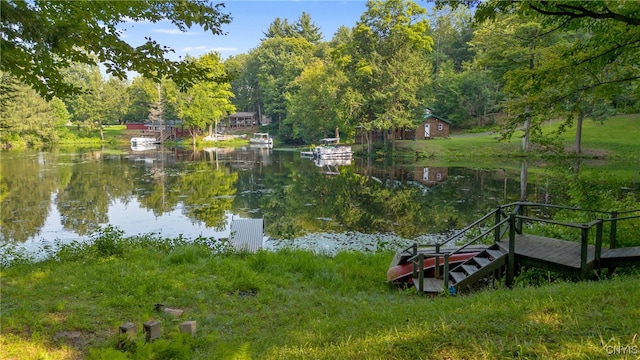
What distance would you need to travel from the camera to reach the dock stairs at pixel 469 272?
7.75 meters

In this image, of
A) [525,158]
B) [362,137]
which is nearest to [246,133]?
[362,137]

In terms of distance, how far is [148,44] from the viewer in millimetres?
5746

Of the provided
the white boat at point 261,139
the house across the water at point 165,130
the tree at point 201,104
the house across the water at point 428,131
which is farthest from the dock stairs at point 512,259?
the house across the water at point 165,130

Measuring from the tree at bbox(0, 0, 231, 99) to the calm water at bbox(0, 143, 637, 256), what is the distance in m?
9.01

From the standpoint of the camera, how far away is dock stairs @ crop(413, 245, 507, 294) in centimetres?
775

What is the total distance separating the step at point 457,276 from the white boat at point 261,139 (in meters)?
53.8

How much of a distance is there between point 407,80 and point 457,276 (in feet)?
116

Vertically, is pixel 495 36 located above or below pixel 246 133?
above

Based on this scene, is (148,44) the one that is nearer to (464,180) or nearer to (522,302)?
(522,302)

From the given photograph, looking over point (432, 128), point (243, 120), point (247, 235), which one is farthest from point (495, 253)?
point (243, 120)

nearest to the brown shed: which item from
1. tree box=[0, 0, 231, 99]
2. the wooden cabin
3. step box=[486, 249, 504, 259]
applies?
the wooden cabin

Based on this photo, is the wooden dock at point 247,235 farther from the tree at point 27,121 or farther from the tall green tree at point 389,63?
the tree at point 27,121

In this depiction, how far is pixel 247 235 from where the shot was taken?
13.1 meters

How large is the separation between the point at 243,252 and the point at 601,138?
37096mm
